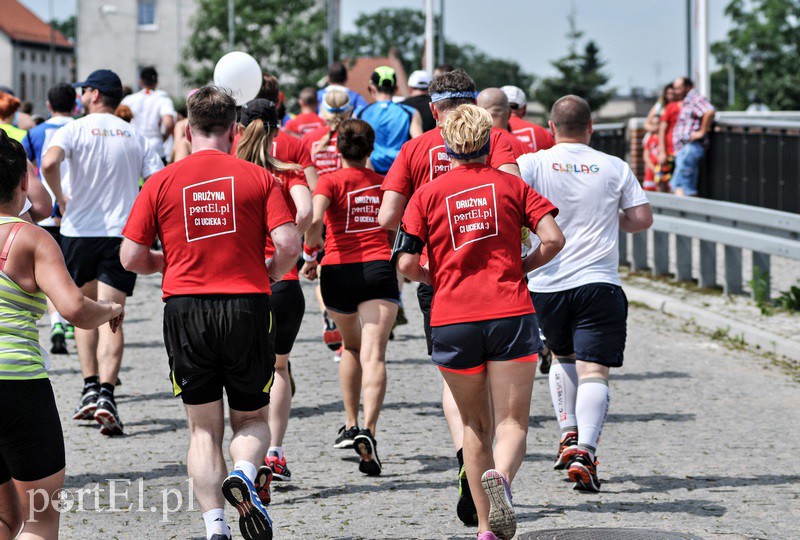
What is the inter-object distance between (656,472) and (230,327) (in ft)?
9.79

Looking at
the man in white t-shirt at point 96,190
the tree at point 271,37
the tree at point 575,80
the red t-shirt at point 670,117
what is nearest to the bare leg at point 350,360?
the man in white t-shirt at point 96,190

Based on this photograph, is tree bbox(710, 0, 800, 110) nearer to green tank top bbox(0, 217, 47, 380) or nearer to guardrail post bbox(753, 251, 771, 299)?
guardrail post bbox(753, 251, 771, 299)

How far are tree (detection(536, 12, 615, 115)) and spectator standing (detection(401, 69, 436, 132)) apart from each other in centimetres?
12182

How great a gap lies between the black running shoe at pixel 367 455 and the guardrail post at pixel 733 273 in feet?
24.2

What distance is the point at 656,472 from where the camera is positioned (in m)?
7.36

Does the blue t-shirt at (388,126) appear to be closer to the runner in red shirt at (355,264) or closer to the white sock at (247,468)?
the runner in red shirt at (355,264)

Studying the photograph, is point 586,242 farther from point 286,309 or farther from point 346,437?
point 346,437

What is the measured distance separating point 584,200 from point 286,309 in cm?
172

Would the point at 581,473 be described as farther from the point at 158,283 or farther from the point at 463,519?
the point at 158,283

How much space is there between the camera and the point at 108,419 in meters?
8.54

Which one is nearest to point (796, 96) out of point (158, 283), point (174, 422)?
point (158, 283)

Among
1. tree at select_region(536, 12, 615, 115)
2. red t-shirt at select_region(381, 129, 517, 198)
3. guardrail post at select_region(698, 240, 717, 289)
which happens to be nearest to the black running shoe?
red t-shirt at select_region(381, 129, 517, 198)

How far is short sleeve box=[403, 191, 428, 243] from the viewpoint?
18.8 feet

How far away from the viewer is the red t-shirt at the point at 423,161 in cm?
675
